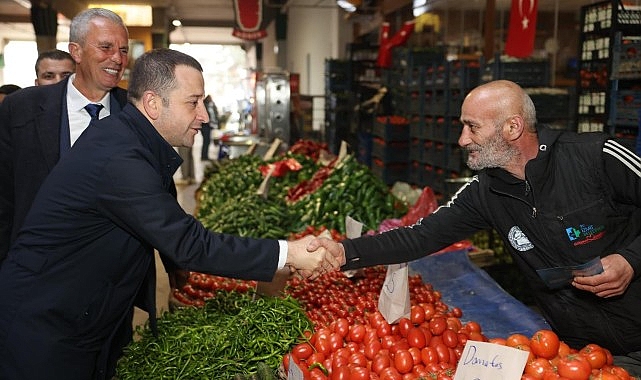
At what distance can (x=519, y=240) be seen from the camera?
273 centimetres

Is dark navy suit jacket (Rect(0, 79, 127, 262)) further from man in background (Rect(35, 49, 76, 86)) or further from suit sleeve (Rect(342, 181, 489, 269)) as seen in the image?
suit sleeve (Rect(342, 181, 489, 269))

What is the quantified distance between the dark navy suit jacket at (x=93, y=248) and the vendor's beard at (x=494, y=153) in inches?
35.1

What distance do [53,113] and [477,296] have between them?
2.50m

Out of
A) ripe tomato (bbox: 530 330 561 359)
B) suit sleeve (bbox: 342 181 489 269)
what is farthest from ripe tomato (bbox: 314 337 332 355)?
ripe tomato (bbox: 530 330 561 359)

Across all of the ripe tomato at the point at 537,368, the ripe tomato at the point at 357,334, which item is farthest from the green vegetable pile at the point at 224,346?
the ripe tomato at the point at 537,368

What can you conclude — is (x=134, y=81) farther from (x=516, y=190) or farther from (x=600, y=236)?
(x=600, y=236)

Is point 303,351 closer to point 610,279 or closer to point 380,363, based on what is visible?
point 380,363

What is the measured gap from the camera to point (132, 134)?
2352mm

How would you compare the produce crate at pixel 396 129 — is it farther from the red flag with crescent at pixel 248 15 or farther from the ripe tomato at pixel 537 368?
the ripe tomato at pixel 537 368

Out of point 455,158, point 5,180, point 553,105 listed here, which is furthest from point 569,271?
point 455,158

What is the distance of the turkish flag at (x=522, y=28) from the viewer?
20.2 feet

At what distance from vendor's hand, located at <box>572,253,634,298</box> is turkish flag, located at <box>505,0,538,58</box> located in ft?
13.6

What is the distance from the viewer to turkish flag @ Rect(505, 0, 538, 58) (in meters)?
6.14

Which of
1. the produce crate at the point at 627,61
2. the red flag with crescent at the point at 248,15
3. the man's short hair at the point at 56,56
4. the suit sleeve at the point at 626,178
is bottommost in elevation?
the suit sleeve at the point at 626,178
